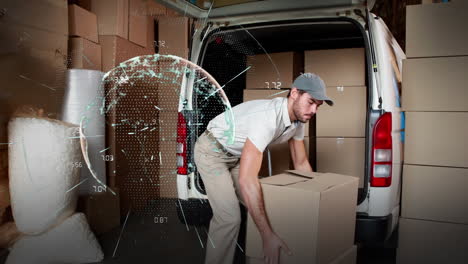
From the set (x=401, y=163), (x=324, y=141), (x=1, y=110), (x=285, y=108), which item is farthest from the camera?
(x=324, y=141)

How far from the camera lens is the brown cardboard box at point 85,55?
5.44 ft

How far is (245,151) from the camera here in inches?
55.1

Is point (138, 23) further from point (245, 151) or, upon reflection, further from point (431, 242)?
point (431, 242)

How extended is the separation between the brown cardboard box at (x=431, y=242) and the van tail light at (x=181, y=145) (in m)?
1.02

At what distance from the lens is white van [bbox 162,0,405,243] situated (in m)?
1.68

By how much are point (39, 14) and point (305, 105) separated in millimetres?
1187

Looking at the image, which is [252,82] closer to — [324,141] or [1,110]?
[324,141]

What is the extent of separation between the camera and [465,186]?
5.19ft

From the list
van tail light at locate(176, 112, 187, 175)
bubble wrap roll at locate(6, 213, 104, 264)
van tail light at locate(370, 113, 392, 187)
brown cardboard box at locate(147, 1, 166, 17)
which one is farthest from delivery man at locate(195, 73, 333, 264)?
bubble wrap roll at locate(6, 213, 104, 264)

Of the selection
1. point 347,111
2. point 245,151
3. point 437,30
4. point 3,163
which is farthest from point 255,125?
point 3,163

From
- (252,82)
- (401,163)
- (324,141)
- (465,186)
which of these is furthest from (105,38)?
(465,186)

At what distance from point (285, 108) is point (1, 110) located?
3.99ft

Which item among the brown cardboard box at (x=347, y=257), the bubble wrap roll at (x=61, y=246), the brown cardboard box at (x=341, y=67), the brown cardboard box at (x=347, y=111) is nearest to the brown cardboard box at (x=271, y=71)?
the brown cardboard box at (x=341, y=67)

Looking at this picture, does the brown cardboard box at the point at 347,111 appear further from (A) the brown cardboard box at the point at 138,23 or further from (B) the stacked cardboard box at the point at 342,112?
(A) the brown cardboard box at the point at 138,23
